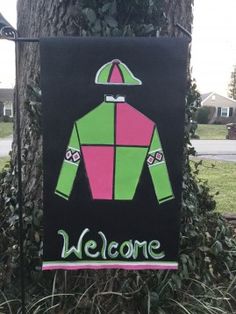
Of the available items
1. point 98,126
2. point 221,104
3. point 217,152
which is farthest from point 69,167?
point 221,104

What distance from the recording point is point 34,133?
3.37 m

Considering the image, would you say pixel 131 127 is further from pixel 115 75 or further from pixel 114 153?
pixel 115 75

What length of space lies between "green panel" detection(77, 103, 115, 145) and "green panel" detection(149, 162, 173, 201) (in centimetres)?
29

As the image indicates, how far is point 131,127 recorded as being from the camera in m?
2.66

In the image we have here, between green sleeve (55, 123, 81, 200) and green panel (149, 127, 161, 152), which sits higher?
green panel (149, 127, 161, 152)

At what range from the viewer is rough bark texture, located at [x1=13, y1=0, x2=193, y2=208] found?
124 inches

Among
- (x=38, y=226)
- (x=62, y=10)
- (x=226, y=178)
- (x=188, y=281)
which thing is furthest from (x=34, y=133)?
(x=226, y=178)

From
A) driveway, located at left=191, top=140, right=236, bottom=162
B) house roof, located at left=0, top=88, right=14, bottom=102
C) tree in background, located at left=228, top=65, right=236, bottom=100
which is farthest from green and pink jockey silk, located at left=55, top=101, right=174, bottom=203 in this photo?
tree in background, located at left=228, top=65, right=236, bottom=100

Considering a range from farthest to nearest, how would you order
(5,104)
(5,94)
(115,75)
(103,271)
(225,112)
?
(225,112)
(5,94)
(5,104)
(103,271)
(115,75)

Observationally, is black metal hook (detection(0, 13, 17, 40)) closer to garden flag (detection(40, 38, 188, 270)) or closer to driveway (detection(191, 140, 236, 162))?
garden flag (detection(40, 38, 188, 270))

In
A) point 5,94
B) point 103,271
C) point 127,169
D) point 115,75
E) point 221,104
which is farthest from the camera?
point 221,104

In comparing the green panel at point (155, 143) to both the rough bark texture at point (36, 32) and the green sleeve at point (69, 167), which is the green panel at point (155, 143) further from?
the rough bark texture at point (36, 32)

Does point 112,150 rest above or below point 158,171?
above

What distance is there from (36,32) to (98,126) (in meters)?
1.09
